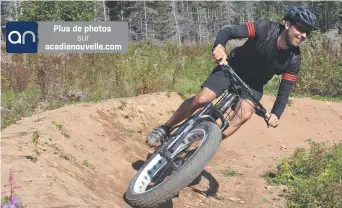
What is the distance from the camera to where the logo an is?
10.1m

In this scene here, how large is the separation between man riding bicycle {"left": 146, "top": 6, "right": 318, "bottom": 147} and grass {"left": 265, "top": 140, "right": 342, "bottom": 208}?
2.89 ft

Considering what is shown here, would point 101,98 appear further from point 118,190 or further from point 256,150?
point 118,190

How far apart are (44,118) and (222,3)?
54.8 m

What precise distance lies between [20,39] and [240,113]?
7465mm

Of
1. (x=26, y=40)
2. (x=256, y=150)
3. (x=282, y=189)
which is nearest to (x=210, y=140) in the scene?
(x=282, y=189)

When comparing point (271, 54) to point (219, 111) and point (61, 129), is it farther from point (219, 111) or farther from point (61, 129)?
point (61, 129)

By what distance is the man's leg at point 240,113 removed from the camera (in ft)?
16.1

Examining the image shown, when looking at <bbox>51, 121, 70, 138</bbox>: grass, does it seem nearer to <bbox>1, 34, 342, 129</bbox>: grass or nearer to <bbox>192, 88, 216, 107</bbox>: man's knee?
<bbox>1, 34, 342, 129</bbox>: grass

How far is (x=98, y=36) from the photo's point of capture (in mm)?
12344

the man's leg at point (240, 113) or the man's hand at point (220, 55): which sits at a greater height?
the man's hand at point (220, 55)

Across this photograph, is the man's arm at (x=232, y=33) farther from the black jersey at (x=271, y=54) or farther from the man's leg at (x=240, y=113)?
the man's leg at (x=240, y=113)

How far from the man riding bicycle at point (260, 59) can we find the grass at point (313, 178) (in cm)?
88

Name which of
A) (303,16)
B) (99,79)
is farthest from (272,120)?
(99,79)

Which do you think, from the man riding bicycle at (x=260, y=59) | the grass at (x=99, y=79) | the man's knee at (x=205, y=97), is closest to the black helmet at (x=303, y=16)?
the man riding bicycle at (x=260, y=59)
